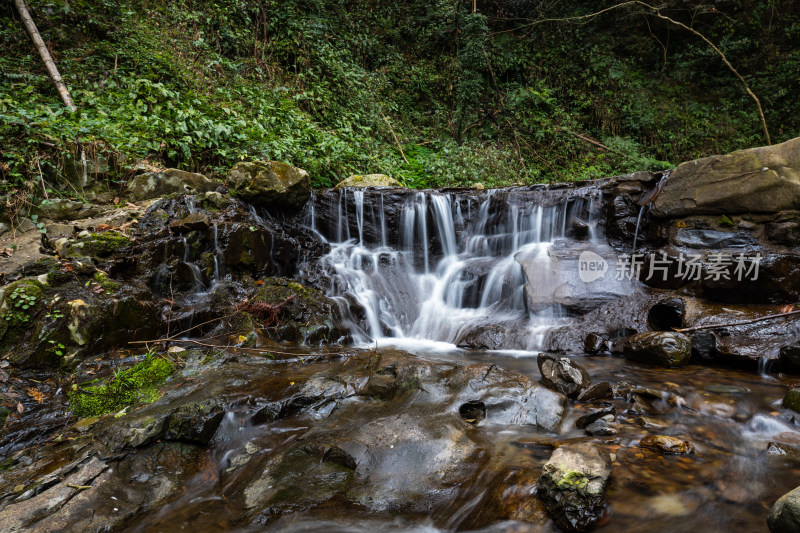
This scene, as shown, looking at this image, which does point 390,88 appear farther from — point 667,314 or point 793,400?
point 793,400

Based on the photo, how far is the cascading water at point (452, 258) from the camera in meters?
6.42

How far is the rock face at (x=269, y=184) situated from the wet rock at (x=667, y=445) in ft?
22.0

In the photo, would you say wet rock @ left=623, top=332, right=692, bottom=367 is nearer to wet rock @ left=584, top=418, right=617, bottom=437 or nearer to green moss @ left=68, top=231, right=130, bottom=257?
wet rock @ left=584, top=418, right=617, bottom=437

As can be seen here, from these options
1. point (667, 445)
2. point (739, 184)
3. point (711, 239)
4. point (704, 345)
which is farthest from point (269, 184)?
point (739, 184)

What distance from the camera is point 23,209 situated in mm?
5484

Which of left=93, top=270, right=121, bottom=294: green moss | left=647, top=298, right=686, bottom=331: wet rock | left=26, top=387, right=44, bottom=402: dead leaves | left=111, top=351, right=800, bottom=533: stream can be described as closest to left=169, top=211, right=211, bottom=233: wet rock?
left=93, top=270, right=121, bottom=294: green moss

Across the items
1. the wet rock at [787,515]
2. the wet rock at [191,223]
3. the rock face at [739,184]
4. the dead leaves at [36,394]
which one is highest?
the rock face at [739,184]

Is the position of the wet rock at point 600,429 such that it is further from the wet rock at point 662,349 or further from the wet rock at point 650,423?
the wet rock at point 662,349

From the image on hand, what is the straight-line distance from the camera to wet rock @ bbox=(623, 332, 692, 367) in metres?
4.53

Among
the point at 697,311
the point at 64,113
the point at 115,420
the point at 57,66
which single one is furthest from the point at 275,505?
the point at 57,66

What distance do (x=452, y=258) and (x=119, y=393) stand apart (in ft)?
20.0

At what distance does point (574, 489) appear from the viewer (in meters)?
2.17

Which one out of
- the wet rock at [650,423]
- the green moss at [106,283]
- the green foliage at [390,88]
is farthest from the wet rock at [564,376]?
the green foliage at [390,88]

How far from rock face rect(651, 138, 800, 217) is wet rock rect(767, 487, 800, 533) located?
5525mm
